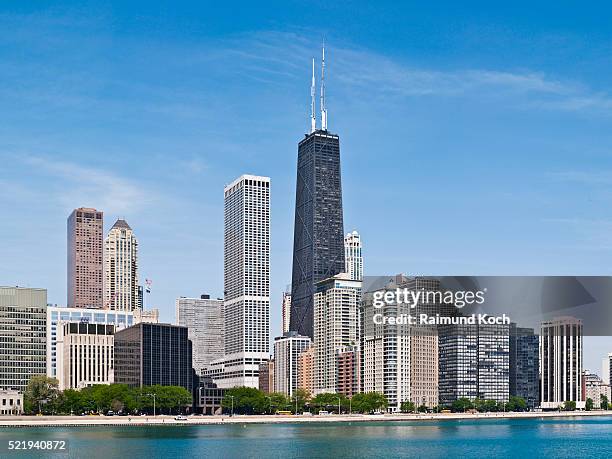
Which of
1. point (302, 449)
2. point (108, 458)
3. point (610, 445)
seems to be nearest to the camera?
point (108, 458)

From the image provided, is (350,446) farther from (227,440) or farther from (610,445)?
(610,445)

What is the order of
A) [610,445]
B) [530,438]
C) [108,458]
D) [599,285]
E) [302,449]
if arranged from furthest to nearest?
[599,285], [530,438], [610,445], [302,449], [108,458]

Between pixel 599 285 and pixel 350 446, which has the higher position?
pixel 599 285

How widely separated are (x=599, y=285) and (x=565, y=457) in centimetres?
7327

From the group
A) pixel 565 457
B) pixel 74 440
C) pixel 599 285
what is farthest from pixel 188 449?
pixel 599 285

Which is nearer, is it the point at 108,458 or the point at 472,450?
the point at 108,458

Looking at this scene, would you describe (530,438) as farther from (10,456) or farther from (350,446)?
(10,456)

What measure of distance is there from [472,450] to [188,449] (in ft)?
131

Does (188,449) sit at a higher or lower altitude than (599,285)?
lower

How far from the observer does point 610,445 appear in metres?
156

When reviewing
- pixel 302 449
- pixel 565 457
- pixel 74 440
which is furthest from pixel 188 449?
pixel 565 457

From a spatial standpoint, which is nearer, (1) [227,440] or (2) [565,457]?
(2) [565,457]

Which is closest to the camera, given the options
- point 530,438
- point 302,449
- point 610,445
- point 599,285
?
point 302,449

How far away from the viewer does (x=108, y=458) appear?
12438 centimetres
